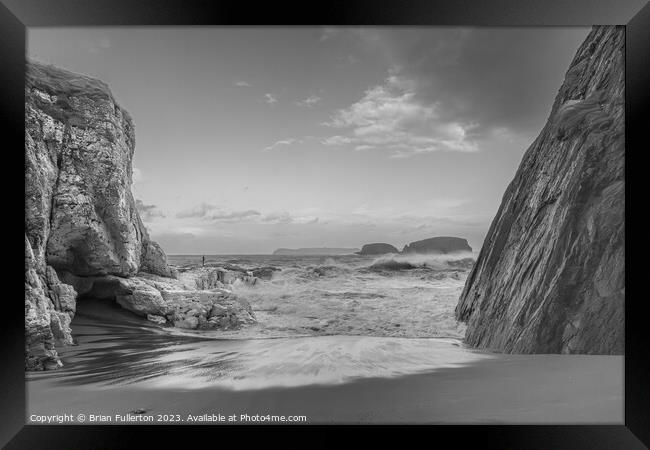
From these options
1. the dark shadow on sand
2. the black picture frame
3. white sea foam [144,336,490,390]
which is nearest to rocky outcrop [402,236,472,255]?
white sea foam [144,336,490,390]

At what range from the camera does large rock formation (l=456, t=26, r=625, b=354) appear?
2.54 meters

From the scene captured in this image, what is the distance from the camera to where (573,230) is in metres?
2.69

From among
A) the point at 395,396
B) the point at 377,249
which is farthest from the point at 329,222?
the point at 395,396

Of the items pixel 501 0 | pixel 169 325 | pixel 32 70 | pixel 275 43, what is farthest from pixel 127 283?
pixel 501 0

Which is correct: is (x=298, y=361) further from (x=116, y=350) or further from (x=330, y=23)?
(x=330, y=23)

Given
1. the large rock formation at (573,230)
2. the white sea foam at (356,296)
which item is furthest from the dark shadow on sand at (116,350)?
the large rock formation at (573,230)

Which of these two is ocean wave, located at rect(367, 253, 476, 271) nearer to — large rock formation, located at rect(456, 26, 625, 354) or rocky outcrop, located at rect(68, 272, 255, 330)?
large rock formation, located at rect(456, 26, 625, 354)

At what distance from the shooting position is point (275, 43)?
9.95 feet

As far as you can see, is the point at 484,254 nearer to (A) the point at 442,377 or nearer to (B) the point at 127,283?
(A) the point at 442,377

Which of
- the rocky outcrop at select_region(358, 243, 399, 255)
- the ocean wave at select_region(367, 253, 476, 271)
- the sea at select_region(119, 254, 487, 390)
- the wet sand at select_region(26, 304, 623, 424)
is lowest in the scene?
the wet sand at select_region(26, 304, 623, 424)

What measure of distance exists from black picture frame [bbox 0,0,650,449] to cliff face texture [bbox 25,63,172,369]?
28cm

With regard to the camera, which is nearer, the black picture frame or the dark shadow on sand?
the black picture frame

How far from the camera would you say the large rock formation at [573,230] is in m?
2.54

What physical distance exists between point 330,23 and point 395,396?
273cm
